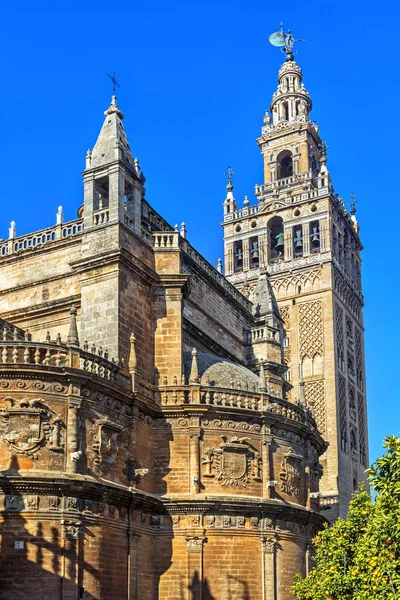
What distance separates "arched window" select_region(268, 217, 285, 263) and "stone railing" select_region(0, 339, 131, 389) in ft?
110

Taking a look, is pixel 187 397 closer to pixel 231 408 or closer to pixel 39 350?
pixel 231 408

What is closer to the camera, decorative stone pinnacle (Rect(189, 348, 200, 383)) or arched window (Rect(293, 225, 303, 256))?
decorative stone pinnacle (Rect(189, 348, 200, 383))

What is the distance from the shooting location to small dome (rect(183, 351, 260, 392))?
30.5m

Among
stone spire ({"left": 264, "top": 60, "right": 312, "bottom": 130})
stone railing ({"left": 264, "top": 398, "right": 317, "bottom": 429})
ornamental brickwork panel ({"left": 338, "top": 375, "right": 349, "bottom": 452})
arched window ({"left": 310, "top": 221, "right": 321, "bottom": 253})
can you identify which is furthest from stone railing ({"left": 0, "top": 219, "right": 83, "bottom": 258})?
stone spire ({"left": 264, "top": 60, "right": 312, "bottom": 130})

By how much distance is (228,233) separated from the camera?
6078 centimetres

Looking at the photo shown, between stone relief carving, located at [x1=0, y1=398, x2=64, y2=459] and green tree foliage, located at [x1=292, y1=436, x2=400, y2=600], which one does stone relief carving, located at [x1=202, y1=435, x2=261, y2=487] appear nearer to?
green tree foliage, located at [x1=292, y1=436, x2=400, y2=600]

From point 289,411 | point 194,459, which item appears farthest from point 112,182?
point 289,411

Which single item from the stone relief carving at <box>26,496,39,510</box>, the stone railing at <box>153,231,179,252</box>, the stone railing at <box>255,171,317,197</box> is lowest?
the stone relief carving at <box>26,496,39,510</box>

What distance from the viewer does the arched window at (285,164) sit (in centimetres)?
6234

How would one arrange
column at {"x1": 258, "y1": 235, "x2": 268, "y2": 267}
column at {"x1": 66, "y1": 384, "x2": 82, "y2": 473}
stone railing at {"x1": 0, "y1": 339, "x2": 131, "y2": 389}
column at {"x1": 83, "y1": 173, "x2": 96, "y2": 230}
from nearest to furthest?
column at {"x1": 66, "y1": 384, "x2": 82, "y2": 473}
stone railing at {"x1": 0, "y1": 339, "x2": 131, "y2": 389}
column at {"x1": 83, "y1": 173, "x2": 96, "y2": 230}
column at {"x1": 258, "y1": 235, "x2": 268, "y2": 267}

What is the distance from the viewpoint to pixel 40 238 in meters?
32.9

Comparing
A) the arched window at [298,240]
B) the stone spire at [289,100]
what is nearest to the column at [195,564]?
the arched window at [298,240]

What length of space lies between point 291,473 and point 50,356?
9637mm

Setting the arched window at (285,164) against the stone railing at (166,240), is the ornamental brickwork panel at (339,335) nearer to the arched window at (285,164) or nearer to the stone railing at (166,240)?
the arched window at (285,164)
